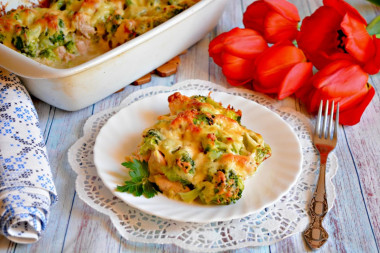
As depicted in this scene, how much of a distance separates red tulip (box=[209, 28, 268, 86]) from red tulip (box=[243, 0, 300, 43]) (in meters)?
0.06

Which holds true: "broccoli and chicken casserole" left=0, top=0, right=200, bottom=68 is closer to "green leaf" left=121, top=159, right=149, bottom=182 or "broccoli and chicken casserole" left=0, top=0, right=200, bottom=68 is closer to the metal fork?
"green leaf" left=121, top=159, right=149, bottom=182

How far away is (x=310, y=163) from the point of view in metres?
1.77

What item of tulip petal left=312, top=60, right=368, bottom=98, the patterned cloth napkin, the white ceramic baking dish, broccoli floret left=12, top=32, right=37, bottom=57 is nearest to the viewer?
the patterned cloth napkin

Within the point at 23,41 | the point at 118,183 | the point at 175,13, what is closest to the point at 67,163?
the point at 118,183

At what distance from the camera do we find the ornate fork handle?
1.48 m

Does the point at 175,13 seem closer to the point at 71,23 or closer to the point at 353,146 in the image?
the point at 71,23

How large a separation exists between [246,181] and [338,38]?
0.86 metres

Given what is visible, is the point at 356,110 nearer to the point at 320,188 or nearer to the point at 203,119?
the point at 320,188

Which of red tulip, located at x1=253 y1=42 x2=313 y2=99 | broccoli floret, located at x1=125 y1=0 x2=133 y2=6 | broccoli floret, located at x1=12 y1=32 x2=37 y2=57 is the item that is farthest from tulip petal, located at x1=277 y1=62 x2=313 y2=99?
broccoli floret, located at x1=12 y1=32 x2=37 y2=57

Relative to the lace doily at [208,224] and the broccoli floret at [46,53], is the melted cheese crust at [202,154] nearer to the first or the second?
the lace doily at [208,224]

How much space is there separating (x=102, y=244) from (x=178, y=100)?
1.90 ft

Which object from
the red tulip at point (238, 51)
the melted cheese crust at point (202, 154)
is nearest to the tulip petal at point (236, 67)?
the red tulip at point (238, 51)

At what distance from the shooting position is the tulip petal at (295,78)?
198cm

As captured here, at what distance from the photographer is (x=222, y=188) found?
1.43m
